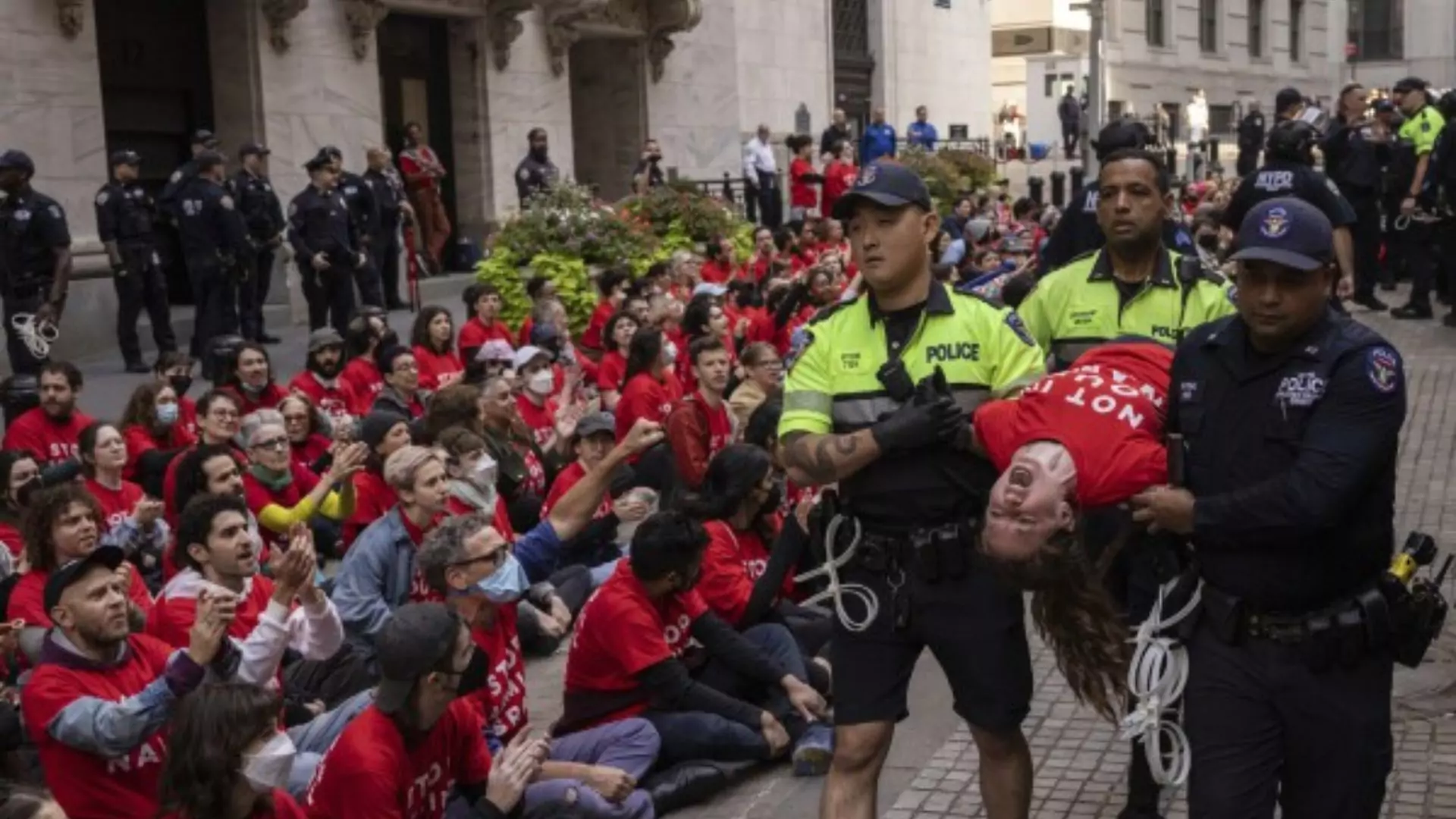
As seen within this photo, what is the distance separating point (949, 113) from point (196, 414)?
96.7 feet

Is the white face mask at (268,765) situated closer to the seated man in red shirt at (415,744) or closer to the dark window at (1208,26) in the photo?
the seated man in red shirt at (415,744)

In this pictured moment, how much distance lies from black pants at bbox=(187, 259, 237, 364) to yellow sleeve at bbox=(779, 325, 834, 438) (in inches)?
411

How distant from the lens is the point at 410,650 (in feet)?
15.6

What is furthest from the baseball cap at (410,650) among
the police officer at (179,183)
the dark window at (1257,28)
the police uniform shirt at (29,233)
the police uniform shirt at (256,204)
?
the dark window at (1257,28)

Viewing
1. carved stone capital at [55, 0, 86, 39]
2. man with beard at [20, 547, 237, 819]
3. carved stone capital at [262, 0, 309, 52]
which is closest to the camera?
man with beard at [20, 547, 237, 819]

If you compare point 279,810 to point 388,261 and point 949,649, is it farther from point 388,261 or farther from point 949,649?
point 388,261

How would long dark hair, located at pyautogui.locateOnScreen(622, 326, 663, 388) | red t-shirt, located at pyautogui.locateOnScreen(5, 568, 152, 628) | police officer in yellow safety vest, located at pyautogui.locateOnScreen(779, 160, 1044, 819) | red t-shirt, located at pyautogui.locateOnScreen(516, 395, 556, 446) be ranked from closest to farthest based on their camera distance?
1. police officer in yellow safety vest, located at pyautogui.locateOnScreen(779, 160, 1044, 819)
2. red t-shirt, located at pyautogui.locateOnScreen(5, 568, 152, 628)
3. long dark hair, located at pyautogui.locateOnScreen(622, 326, 663, 388)
4. red t-shirt, located at pyautogui.locateOnScreen(516, 395, 556, 446)

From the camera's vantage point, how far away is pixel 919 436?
4457 mm

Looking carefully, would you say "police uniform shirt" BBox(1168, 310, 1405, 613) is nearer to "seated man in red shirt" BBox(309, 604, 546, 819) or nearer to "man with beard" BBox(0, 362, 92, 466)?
"seated man in red shirt" BBox(309, 604, 546, 819)

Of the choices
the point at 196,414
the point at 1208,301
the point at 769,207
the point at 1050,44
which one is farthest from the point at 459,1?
the point at 1050,44

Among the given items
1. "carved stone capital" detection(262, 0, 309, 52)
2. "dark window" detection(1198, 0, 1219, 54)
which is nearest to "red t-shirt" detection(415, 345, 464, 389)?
"carved stone capital" detection(262, 0, 309, 52)

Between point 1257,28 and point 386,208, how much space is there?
4101 centimetres

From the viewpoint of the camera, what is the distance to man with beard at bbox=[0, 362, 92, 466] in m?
9.31

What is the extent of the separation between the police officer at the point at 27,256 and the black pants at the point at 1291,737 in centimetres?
1077
